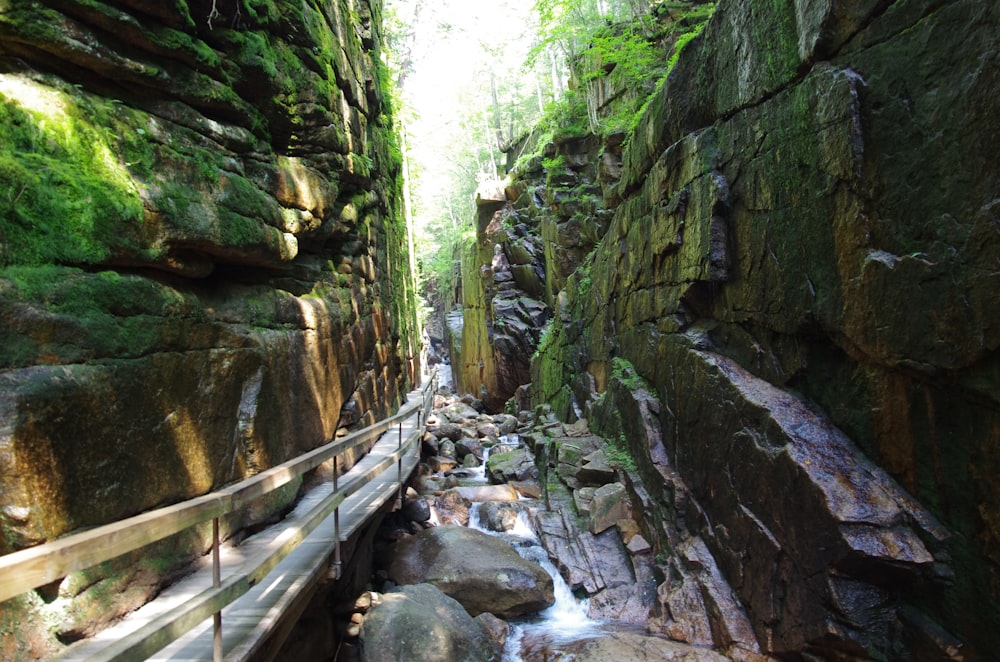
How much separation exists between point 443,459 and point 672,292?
7310mm

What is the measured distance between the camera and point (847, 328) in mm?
5078

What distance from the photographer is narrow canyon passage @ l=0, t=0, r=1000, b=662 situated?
3.51m

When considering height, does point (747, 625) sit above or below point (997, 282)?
below

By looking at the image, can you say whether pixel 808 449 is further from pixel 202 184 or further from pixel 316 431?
pixel 202 184

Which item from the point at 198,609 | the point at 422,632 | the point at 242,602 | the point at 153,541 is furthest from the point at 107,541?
the point at 422,632

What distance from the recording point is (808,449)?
5305 millimetres

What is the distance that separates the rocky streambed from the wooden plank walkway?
1.02m

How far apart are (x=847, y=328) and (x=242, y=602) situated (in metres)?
5.93

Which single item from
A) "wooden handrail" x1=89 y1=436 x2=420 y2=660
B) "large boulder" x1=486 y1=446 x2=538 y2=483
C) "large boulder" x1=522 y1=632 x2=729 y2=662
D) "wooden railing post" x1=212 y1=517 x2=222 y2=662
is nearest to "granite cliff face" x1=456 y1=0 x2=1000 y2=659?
"large boulder" x1=522 y1=632 x2=729 y2=662

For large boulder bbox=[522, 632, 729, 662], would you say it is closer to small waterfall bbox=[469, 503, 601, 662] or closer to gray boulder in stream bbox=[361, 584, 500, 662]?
small waterfall bbox=[469, 503, 601, 662]

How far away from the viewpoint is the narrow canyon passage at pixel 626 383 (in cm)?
351

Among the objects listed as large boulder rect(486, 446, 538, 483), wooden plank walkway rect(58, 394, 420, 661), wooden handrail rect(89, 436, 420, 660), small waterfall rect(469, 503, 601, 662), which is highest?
wooden handrail rect(89, 436, 420, 660)

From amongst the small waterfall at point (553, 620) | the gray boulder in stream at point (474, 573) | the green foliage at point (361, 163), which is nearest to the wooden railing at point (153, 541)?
the gray boulder in stream at point (474, 573)

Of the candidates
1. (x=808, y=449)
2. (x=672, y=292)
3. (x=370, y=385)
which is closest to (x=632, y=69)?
(x=672, y=292)
